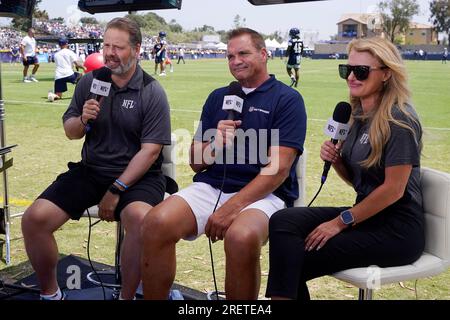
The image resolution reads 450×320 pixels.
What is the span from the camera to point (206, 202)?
3221 mm

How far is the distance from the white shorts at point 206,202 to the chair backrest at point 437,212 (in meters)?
0.81

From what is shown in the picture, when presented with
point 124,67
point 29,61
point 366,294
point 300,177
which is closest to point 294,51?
point 29,61

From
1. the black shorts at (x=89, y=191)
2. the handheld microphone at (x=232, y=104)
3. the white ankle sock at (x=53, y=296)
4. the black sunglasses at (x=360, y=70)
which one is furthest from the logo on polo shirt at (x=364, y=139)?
the white ankle sock at (x=53, y=296)

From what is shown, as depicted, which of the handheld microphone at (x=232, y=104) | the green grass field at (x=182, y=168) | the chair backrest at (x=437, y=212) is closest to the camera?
the chair backrest at (x=437, y=212)

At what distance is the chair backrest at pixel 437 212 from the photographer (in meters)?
2.69

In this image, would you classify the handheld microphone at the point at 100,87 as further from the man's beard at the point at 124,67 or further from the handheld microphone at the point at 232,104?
the handheld microphone at the point at 232,104

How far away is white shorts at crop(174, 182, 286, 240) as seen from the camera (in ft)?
10.0

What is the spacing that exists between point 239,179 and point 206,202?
25 cm

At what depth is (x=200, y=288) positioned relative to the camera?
3912mm

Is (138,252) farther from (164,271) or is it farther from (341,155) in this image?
(341,155)

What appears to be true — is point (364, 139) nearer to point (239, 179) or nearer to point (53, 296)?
point (239, 179)

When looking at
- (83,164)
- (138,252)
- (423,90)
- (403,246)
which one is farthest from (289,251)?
(423,90)

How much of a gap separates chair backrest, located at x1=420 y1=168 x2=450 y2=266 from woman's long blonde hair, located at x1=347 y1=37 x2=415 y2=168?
1.02 feet

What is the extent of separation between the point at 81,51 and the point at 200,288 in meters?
23.4
